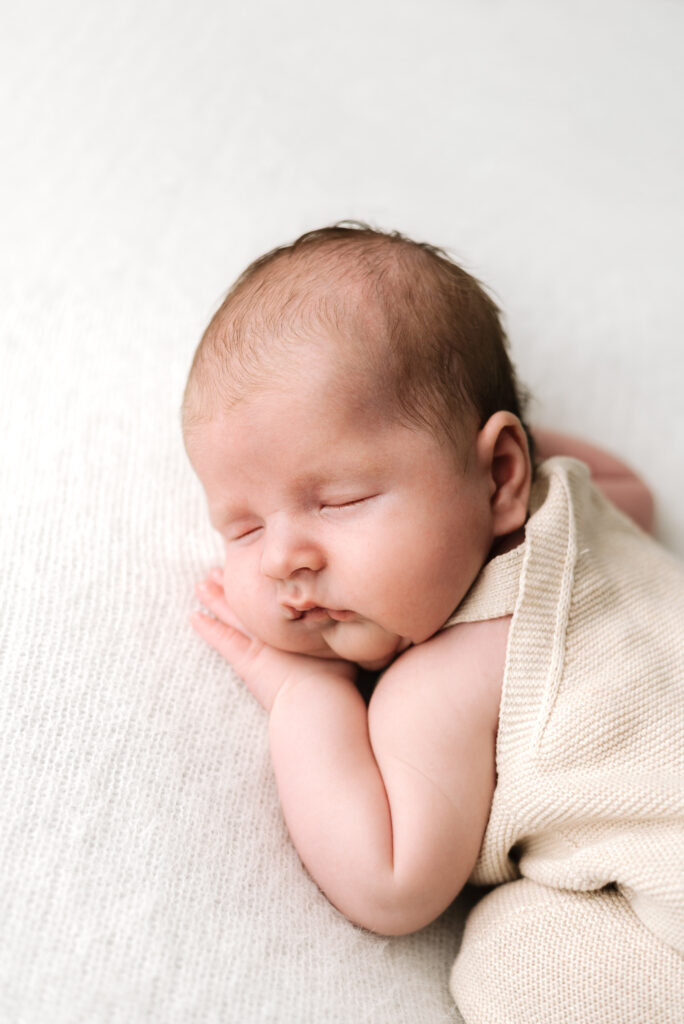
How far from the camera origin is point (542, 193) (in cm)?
154

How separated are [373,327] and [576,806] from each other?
52 cm

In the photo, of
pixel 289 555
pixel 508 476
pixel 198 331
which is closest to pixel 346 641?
pixel 289 555

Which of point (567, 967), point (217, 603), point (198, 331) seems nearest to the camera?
point (567, 967)

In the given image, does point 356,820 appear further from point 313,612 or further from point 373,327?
point 373,327

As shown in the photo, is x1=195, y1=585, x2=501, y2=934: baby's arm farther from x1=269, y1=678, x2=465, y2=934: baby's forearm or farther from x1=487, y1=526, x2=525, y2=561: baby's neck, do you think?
x1=487, y1=526, x2=525, y2=561: baby's neck

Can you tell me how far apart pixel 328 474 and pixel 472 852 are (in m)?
0.41

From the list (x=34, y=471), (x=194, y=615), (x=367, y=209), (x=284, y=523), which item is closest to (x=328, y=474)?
(x=284, y=523)

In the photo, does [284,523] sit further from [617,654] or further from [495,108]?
[495,108]

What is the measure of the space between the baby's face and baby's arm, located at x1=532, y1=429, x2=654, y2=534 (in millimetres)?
358

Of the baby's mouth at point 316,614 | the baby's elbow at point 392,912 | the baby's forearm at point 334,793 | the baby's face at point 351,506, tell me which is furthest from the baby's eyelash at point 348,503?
the baby's elbow at point 392,912

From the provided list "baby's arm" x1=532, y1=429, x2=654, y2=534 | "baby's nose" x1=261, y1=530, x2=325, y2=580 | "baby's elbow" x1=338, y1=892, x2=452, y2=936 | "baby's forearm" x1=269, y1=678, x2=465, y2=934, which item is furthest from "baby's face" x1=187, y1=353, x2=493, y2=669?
"baby's arm" x1=532, y1=429, x2=654, y2=534

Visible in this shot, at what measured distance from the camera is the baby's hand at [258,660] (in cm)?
107

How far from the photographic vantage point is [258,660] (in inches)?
42.4

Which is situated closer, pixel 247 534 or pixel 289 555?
pixel 289 555
